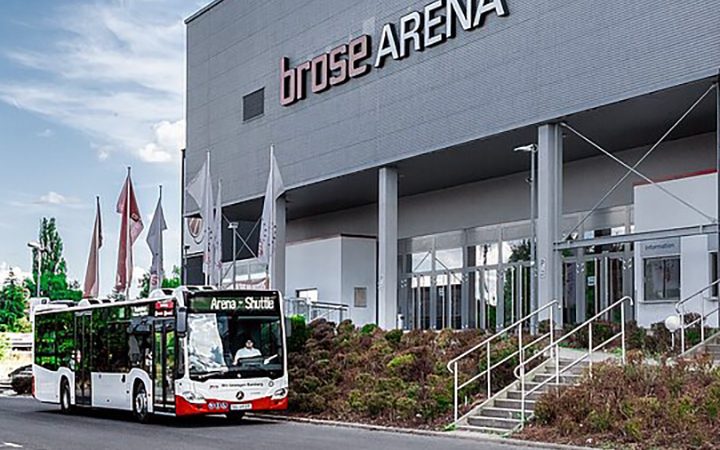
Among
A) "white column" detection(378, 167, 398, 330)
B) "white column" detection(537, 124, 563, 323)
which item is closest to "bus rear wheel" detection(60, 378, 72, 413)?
"white column" detection(378, 167, 398, 330)

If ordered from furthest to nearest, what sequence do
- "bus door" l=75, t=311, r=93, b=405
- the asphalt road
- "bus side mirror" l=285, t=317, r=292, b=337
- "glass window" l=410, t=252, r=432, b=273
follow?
"glass window" l=410, t=252, r=432, b=273
"bus door" l=75, t=311, r=93, b=405
"bus side mirror" l=285, t=317, r=292, b=337
the asphalt road

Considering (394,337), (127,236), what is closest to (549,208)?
(394,337)

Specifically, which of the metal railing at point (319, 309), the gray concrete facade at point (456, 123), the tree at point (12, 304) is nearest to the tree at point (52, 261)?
the tree at point (12, 304)

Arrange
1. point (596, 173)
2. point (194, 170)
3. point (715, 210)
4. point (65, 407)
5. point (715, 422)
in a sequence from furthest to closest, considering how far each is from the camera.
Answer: point (194, 170)
point (596, 173)
point (65, 407)
point (715, 210)
point (715, 422)

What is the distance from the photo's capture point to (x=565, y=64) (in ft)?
95.2

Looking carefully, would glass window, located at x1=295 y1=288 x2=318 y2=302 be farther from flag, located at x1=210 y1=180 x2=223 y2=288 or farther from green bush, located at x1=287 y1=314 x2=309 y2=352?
green bush, located at x1=287 y1=314 x2=309 y2=352

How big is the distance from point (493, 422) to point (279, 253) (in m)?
25.0

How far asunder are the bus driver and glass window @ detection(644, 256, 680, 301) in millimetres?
11457

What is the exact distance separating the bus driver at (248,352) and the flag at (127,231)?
1822 cm

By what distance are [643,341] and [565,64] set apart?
8262mm

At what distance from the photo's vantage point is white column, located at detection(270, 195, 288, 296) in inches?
1750

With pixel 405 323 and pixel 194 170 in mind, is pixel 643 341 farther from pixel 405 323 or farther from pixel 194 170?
pixel 194 170

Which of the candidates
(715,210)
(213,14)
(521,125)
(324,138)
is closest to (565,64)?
(521,125)

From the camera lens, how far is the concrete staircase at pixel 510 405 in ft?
68.0
